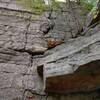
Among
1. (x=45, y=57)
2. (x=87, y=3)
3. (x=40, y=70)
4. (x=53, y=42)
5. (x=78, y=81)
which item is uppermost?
(x=87, y=3)

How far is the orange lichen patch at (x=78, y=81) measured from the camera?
14.7ft

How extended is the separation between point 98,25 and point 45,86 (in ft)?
4.85

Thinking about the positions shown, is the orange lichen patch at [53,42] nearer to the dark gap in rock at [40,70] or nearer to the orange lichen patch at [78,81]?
the dark gap in rock at [40,70]

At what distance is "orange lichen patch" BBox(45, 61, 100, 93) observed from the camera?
4480 mm

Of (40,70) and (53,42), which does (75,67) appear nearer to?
(40,70)

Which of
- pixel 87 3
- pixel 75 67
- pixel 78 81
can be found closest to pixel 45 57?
pixel 78 81

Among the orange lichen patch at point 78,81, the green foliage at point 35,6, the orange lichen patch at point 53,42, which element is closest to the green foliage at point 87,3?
the green foliage at point 35,6

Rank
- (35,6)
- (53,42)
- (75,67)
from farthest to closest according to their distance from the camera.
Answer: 1. (35,6)
2. (53,42)
3. (75,67)

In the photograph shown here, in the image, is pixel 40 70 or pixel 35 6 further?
pixel 35 6

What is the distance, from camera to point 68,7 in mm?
6422

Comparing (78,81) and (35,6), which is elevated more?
(35,6)

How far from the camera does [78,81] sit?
15.6 ft

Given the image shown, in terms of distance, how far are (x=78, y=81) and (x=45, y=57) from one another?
93 centimetres

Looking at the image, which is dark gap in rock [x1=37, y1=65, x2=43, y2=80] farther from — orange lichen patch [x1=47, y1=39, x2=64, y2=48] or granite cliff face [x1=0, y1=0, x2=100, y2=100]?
orange lichen patch [x1=47, y1=39, x2=64, y2=48]
